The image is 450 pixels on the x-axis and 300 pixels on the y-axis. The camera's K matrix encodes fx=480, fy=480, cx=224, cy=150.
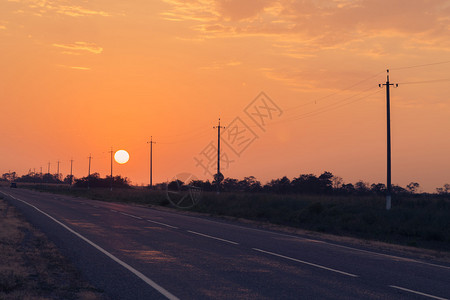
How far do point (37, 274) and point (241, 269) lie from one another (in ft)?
14.7

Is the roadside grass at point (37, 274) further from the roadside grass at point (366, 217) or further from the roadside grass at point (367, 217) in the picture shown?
the roadside grass at point (367, 217)

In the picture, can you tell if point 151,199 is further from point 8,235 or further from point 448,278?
point 448,278

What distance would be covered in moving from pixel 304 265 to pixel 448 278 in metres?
3.35

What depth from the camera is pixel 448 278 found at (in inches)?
443

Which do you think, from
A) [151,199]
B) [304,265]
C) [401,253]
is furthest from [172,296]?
[151,199]

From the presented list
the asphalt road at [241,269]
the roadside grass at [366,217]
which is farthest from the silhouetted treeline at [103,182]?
the asphalt road at [241,269]

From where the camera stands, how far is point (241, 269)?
36.9 feet

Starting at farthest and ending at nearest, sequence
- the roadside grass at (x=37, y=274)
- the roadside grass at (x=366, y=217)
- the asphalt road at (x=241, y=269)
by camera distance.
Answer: the roadside grass at (x=366, y=217) < the asphalt road at (x=241, y=269) < the roadside grass at (x=37, y=274)

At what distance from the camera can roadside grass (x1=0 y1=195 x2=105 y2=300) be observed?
8.27 meters

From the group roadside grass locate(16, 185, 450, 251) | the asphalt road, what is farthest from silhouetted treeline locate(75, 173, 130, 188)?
the asphalt road

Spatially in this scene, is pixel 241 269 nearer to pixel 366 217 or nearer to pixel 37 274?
pixel 37 274

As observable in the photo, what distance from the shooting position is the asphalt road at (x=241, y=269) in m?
8.84

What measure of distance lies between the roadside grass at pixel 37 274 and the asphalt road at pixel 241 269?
0.38 meters

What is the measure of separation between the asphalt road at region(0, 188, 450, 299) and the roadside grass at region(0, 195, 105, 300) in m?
0.38
